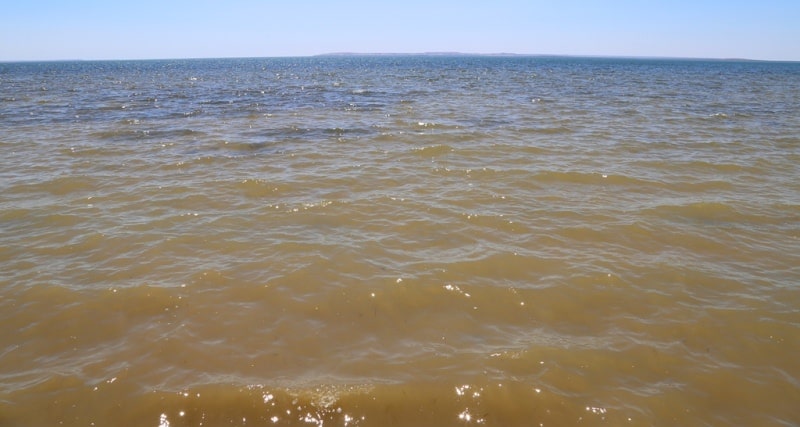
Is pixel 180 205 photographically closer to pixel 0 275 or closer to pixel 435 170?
pixel 0 275

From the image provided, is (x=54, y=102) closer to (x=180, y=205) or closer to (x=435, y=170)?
(x=180, y=205)

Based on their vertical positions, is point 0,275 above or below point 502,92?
below

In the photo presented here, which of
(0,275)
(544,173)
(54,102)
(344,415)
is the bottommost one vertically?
(344,415)

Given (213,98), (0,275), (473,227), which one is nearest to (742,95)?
(473,227)

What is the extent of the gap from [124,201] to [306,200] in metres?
3.45

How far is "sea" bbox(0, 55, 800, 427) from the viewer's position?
3.87 meters

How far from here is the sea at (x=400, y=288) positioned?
12.7 ft

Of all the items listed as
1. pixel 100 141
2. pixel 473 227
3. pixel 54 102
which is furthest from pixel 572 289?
pixel 54 102

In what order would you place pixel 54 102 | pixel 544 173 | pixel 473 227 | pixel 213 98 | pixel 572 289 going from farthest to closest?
pixel 213 98
pixel 54 102
pixel 544 173
pixel 473 227
pixel 572 289

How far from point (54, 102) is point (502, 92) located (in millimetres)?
25757

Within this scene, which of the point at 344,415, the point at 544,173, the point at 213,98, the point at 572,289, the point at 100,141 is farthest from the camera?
the point at 213,98

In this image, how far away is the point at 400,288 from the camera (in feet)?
18.0

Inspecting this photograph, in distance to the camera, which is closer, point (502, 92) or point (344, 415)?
point (344, 415)

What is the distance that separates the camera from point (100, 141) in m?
13.3
